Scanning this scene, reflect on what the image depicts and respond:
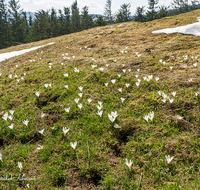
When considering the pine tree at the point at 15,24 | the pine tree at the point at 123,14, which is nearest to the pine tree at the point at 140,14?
the pine tree at the point at 123,14

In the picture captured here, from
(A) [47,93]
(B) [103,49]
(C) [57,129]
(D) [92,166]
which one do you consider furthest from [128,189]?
(B) [103,49]

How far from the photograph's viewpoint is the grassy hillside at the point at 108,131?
2.04m

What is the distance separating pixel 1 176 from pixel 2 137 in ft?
3.38

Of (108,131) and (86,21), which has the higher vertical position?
(86,21)

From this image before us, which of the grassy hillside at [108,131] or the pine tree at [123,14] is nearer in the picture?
the grassy hillside at [108,131]

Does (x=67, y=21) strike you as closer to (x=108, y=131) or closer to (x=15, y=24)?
(x=15, y=24)

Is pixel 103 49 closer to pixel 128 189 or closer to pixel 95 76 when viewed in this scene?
pixel 95 76

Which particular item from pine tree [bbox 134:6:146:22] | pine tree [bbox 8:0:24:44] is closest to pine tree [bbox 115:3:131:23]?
pine tree [bbox 134:6:146:22]

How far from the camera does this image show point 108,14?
5384 centimetres

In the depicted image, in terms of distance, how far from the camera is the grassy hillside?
2.04m

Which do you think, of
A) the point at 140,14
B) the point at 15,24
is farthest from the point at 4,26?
the point at 140,14

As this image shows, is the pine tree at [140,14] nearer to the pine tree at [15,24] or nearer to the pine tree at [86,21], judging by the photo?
the pine tree at [86,21]

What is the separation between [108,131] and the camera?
9.21 feet

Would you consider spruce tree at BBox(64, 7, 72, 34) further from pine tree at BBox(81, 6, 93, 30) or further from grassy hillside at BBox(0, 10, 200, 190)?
grassy hillside at BBox(0, 10, 200, 190)
